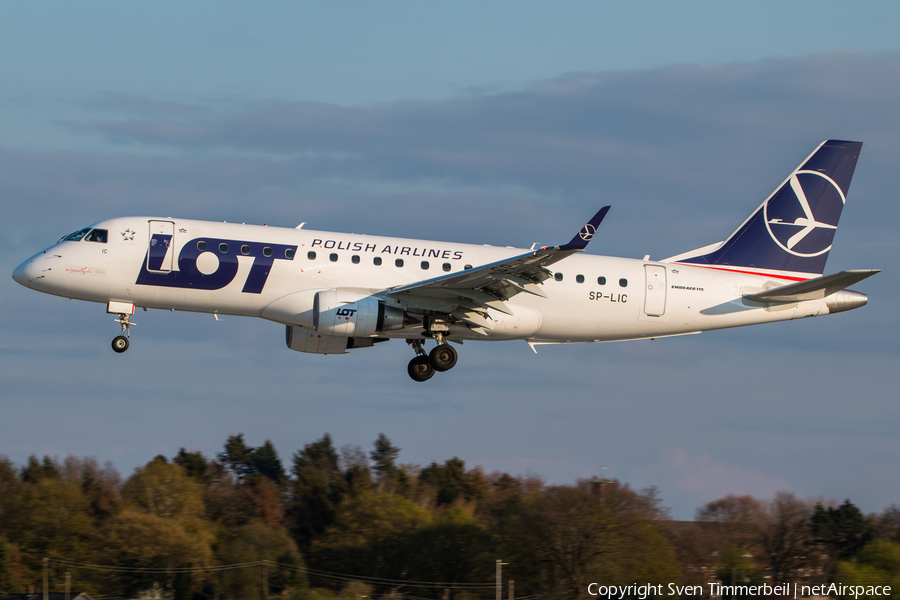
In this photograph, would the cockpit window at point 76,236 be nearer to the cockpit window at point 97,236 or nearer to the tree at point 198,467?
the cockpit window at point 97,236

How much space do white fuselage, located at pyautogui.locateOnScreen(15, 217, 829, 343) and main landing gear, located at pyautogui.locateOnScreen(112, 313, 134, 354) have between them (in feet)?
2.02

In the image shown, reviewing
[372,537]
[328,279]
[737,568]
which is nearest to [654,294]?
[328,279]

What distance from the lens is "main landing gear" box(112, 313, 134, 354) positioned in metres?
31.9

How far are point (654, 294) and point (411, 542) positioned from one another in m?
40.8

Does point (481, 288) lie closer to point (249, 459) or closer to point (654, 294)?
point (654, 294)

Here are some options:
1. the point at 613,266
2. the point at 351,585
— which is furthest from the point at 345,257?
the point at 351,585

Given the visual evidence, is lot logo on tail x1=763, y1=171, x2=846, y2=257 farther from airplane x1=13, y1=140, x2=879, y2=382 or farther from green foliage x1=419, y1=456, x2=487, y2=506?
green foliage x1=419, y1=456, x2=487, y2=506

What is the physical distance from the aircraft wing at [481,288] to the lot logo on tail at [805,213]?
10487 millimetres

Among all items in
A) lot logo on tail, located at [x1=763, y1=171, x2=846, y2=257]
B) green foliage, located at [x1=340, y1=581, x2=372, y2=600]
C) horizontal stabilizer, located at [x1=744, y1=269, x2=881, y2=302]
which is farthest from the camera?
green foliage, located at [x1=340, y1=581, x2=372, y2=600]

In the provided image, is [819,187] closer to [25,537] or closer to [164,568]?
[164,568]

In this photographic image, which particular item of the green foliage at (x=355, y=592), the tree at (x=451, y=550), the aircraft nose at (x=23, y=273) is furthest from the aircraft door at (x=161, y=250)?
the tree at (x=451, y=550)

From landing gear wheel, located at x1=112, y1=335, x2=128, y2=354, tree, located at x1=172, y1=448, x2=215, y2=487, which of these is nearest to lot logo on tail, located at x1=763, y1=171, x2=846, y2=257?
landing gear wheel, located at x1=112, y1=335, x2=128, y2=354

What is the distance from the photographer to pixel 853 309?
34.6 m

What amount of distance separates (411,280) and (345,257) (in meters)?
2.27
